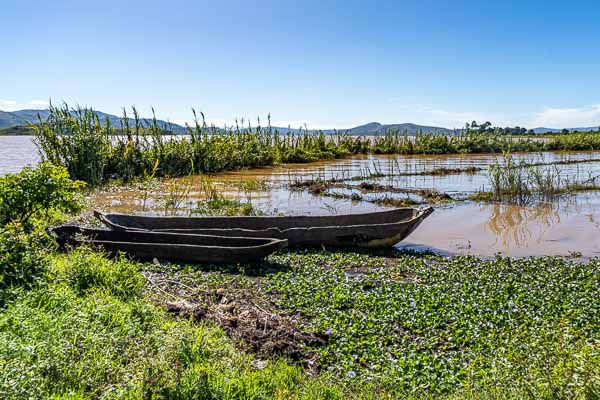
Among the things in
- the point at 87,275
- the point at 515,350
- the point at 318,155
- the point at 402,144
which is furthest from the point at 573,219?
the point at 402,144

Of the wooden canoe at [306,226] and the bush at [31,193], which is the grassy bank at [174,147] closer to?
the wooden canoe at [306,226]

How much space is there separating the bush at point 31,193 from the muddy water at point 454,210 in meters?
5.32

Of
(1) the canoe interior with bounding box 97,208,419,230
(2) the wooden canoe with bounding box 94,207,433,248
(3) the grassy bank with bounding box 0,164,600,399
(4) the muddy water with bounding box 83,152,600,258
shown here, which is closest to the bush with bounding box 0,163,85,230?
(3) the grassy bank with bounding box 0,164,600,399

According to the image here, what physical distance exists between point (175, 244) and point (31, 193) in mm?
2116

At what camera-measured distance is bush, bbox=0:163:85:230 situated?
19.5 feet

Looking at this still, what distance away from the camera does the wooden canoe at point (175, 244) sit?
7.03 metres

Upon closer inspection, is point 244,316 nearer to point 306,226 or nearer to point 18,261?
point 18,261

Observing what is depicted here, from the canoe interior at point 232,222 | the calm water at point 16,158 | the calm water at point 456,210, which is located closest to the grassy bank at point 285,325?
the canoe interior at point 232,222

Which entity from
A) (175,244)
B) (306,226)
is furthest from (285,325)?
(306,226)

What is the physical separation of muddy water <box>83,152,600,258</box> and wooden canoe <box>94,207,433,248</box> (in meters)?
0.69

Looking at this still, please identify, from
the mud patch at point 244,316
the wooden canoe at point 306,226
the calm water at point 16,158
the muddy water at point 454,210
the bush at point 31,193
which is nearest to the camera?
the mud patch at point 244,316

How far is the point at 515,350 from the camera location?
4.09m

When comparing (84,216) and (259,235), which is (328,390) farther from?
(84,216)

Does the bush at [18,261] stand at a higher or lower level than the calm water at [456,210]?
higher
